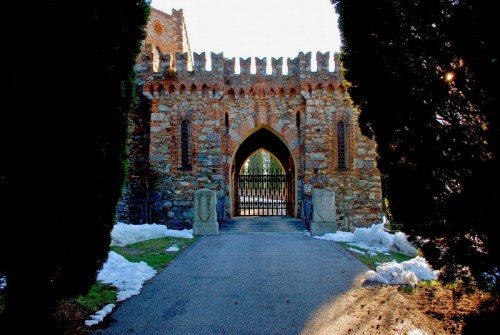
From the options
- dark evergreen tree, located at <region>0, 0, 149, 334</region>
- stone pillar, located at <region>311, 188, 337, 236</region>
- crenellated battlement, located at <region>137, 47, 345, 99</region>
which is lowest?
stone pillar, located at <region>311, 188, 337, 236</region>

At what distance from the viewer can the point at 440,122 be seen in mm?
3762

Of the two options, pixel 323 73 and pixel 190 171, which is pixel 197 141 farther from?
pixel 323 73

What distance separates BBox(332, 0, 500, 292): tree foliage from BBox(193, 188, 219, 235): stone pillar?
701 centimetres

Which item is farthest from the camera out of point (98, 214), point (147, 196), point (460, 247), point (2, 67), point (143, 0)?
point (147, 196)

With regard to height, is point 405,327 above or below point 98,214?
below

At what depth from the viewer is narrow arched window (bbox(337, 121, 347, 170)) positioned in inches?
528

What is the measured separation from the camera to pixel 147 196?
13180mm

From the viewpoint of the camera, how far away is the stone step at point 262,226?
11.8 m

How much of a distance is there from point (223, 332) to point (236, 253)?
420 cm

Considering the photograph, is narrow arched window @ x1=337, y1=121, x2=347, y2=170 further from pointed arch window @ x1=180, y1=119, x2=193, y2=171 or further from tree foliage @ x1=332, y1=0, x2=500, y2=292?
tree foliage @ x1=332, y1=0, x2=500, y2=292

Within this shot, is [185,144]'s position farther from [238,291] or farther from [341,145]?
[238,291]

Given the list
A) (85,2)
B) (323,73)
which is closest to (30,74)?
(85,2)

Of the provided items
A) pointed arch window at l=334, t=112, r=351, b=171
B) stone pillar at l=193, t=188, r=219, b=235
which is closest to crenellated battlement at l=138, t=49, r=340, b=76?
pointed arch window at l=334, t=112, r=351, b=171

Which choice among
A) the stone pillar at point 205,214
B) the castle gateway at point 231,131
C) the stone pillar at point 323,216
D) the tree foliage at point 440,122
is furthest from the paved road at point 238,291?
the castle gateway at point 231,131
